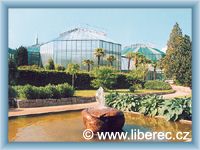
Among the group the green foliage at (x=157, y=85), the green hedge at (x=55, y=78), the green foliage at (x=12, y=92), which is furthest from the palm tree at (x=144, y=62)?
the green foliage at (x=12, y=92)

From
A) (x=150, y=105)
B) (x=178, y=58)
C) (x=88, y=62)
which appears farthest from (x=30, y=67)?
(x=178, y=58)

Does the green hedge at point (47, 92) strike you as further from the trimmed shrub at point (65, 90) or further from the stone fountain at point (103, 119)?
the stone fountain at point (103, 119)

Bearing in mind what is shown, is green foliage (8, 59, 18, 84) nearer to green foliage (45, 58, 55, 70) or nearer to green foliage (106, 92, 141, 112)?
green foliage (45, 58, 55, 70)

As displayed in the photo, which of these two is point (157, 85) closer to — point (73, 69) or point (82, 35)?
point (73, 69)

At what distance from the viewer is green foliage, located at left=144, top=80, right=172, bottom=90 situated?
1385cm

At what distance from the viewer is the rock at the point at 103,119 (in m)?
12.0

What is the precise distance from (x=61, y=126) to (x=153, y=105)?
3.00m

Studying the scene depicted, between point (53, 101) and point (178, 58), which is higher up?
point (178, 58)

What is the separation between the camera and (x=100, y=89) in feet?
44.6

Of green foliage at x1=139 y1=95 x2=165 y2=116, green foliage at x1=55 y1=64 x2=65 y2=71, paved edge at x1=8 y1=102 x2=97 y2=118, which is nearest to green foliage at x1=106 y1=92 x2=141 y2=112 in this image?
green foliage at x1=139 y1=95 x2=165 y2=116

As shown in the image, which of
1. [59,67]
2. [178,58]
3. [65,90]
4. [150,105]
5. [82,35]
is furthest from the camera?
[150,105]

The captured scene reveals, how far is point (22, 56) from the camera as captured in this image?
13055 millimetres

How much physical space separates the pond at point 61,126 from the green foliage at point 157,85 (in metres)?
0.94
